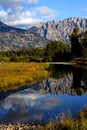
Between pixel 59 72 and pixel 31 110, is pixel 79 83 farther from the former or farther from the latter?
pixel 59 72

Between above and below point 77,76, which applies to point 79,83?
above

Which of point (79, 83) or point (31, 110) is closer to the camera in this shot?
point (31, 110)

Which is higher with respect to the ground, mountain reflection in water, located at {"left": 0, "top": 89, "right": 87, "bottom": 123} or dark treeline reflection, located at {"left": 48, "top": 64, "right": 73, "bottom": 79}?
mountain reflection in water, located at {"left": 0, "top": 89, "right": 87, "bottom": 123}

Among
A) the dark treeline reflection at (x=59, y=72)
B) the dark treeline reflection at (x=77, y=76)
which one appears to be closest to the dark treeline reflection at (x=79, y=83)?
the dark treeline reflection at (x=77, y=76)

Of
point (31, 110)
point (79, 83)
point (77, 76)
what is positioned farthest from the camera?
point (77, 76)

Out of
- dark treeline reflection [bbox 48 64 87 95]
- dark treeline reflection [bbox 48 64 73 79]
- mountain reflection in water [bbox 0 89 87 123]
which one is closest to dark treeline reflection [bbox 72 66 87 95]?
dark treeline reflection [bbox 48 64 87 95]

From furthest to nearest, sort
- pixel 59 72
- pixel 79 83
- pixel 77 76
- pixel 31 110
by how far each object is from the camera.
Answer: pixel 59 72, pixel 77 76, pixel 79 83, pixel 31 110

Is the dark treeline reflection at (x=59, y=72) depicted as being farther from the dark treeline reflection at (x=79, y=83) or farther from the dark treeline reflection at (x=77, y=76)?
the dark treeline reflection at (x=79, y=83)

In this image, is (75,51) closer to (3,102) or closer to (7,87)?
(7,87)

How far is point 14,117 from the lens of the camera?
121 feet

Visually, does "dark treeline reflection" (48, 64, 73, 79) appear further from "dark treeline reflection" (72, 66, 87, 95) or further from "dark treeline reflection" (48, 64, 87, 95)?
"dark treeline reflection" (72, 66, 87, 95)

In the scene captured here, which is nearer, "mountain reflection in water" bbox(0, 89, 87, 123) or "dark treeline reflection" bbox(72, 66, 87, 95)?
"mountain reflection in water" bbox(0, 89, 87, 123)

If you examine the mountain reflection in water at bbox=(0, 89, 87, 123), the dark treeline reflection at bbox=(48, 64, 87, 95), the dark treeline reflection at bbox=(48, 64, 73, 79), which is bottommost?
the dark treeline reflection at bbox=(48, 64, 73, 79)

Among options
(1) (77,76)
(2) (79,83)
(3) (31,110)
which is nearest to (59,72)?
(1) (77,76)
